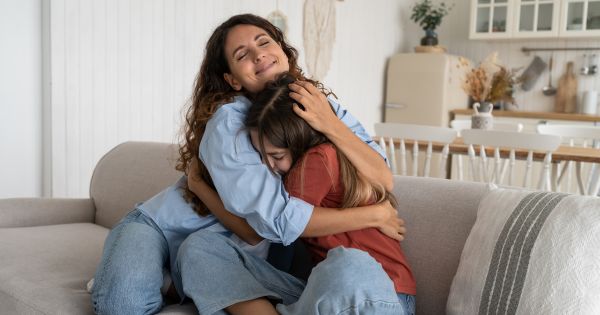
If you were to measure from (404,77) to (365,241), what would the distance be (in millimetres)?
4396

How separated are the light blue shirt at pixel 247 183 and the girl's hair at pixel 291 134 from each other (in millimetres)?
44

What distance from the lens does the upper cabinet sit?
5.11 meters

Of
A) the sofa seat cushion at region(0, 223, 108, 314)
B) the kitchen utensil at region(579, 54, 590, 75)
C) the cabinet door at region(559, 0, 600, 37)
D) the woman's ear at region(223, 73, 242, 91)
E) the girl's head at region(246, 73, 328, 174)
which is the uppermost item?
the cabinet door at region(559, 0, 600, 37)

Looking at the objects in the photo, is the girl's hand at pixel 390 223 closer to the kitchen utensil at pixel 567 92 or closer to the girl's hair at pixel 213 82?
the girl's hair at pixel 213 82

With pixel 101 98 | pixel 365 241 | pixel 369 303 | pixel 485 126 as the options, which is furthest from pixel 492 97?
pixel 369 303

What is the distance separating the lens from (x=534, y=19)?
5.32m

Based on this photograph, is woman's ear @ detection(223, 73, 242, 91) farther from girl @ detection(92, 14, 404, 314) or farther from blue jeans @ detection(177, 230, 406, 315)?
blue jeans @ detection(177, 230, 406, 315)

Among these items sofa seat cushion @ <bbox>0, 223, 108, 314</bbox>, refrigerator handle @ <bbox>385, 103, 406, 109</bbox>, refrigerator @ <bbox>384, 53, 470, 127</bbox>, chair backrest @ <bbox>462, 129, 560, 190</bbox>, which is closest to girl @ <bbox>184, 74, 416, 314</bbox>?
sofa seat cushion @ <bbox>0, 223, 108, 314</bbox>

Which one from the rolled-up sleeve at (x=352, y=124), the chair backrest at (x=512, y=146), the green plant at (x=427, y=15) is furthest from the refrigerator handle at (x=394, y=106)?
the rolled-up sleeve at (x=352, y=124)

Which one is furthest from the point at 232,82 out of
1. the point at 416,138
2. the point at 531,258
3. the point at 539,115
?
the point at 539,115

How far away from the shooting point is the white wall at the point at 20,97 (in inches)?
111

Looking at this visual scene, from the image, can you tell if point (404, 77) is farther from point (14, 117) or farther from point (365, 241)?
point (365, 241)

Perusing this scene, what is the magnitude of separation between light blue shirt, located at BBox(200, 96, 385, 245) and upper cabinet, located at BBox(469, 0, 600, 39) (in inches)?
178

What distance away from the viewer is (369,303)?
3.70ft
